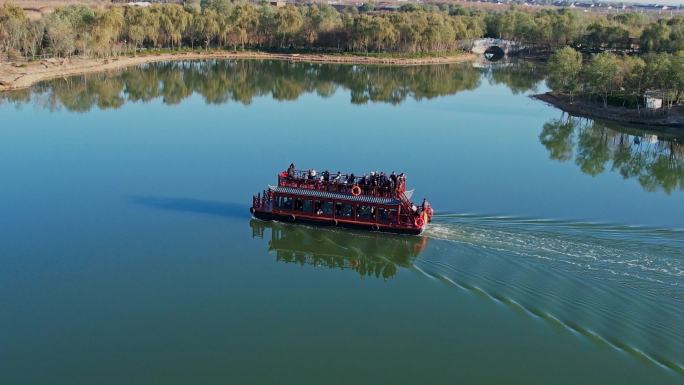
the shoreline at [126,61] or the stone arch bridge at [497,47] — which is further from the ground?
the stone arch bridge at [497,47]

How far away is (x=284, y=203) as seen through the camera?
27125 mm

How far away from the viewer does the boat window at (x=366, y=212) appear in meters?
26.2

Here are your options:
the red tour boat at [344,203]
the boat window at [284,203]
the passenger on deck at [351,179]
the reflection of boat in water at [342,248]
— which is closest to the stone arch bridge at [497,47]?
the passenger on deck at [351,179]

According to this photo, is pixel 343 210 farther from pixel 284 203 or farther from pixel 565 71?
pixel 565 71

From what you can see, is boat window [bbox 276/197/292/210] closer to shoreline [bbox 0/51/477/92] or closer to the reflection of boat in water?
the reflection of boat in water

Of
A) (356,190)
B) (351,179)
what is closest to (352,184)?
(356,190)

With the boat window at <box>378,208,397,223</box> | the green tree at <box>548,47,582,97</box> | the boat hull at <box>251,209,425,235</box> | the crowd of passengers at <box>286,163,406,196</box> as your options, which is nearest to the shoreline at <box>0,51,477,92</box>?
the green tree at <box>548,47,582,97</box>

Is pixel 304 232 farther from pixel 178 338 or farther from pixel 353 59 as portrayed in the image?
pixel 353 59

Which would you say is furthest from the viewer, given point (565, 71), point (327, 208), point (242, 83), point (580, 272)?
point (242, 83)

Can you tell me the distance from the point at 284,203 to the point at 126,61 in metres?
59.5

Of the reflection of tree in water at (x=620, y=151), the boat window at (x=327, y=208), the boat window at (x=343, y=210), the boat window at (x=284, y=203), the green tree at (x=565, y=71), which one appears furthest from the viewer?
the green tree at (x=565, y=71)

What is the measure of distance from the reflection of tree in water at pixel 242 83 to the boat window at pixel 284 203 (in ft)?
101

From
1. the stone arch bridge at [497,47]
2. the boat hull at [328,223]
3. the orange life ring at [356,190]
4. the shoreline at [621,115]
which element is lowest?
the boat hull at [328,223]

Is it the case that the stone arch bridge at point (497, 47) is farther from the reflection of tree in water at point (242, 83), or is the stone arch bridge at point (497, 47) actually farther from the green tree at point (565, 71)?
the green tree at point (565, 71)
